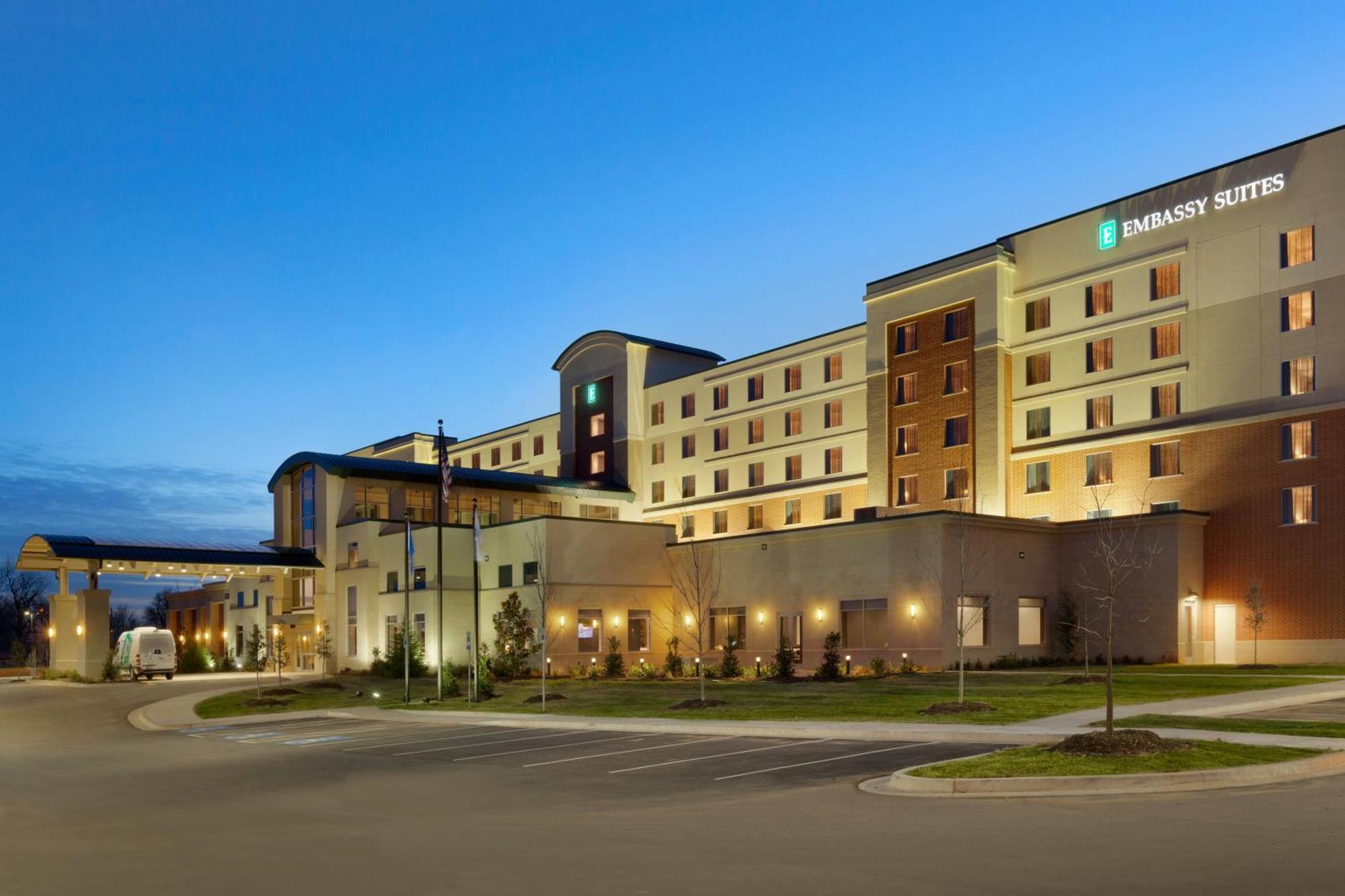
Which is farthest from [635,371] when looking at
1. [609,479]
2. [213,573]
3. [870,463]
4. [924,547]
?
[924,547]

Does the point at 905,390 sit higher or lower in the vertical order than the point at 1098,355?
lower

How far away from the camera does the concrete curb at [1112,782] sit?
15312 mm

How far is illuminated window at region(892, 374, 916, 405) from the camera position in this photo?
6053 cm

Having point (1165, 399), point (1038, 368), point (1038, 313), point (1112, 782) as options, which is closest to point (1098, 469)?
point (1165, 399)

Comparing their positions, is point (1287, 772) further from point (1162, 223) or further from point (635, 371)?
point (635, 371)

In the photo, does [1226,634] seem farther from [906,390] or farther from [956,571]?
[906,390]

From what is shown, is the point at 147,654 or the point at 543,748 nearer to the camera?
the point at 543,748

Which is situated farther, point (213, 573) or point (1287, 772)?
point (213, 573)

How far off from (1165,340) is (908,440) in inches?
552

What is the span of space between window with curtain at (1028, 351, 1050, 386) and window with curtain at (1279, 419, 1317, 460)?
1164 centimetres

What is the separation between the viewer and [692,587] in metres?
62.1

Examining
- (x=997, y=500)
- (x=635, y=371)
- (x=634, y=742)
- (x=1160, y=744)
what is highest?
(x=635, y=371)

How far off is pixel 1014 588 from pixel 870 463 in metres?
14.5

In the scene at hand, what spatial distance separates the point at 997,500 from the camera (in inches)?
2196
